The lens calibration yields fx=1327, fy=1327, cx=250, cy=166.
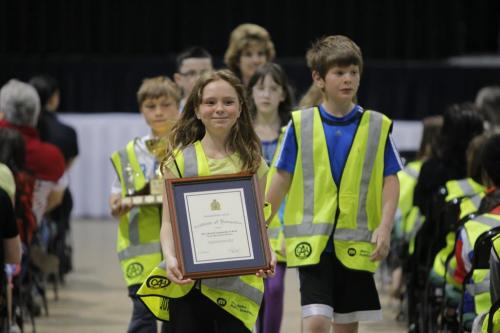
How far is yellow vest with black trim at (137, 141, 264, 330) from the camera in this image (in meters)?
5.08

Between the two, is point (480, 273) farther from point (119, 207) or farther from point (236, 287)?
point (119, 207)

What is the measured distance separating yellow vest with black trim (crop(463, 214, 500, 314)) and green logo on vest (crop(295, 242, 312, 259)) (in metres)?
0.74

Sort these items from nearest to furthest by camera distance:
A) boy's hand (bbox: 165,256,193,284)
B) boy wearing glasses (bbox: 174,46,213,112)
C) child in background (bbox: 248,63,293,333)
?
boy's hand (bbox: 165,256,193,284) < child in background (bbox: 248,63,293,333) < boy wearing glasses (bbox: 174,46,213,112)

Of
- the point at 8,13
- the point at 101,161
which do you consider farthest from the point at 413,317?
the point at 8,13

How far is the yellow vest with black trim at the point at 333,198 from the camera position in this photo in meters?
5.82

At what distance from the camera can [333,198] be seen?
583cm

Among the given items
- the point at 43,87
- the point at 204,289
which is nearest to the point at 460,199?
the point at 204,289

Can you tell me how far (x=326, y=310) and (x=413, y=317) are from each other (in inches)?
97.9

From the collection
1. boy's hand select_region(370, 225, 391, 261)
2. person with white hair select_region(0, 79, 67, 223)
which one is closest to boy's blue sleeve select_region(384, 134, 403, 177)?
boy's hand select_region(370, 225, 391, 261)

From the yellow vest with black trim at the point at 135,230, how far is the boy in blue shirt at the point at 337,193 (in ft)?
3.19

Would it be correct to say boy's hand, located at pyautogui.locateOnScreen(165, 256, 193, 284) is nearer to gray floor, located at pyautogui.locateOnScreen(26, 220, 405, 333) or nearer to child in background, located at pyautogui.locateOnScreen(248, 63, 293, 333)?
child in background, located at pyautogui.locateOnScreen(248, 63, 293, 333)

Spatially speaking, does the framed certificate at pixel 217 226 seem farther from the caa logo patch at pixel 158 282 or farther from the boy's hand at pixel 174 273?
the caa logo patch at pixel 158 282

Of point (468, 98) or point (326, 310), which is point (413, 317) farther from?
point (468, 98)

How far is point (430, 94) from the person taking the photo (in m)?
17.2
